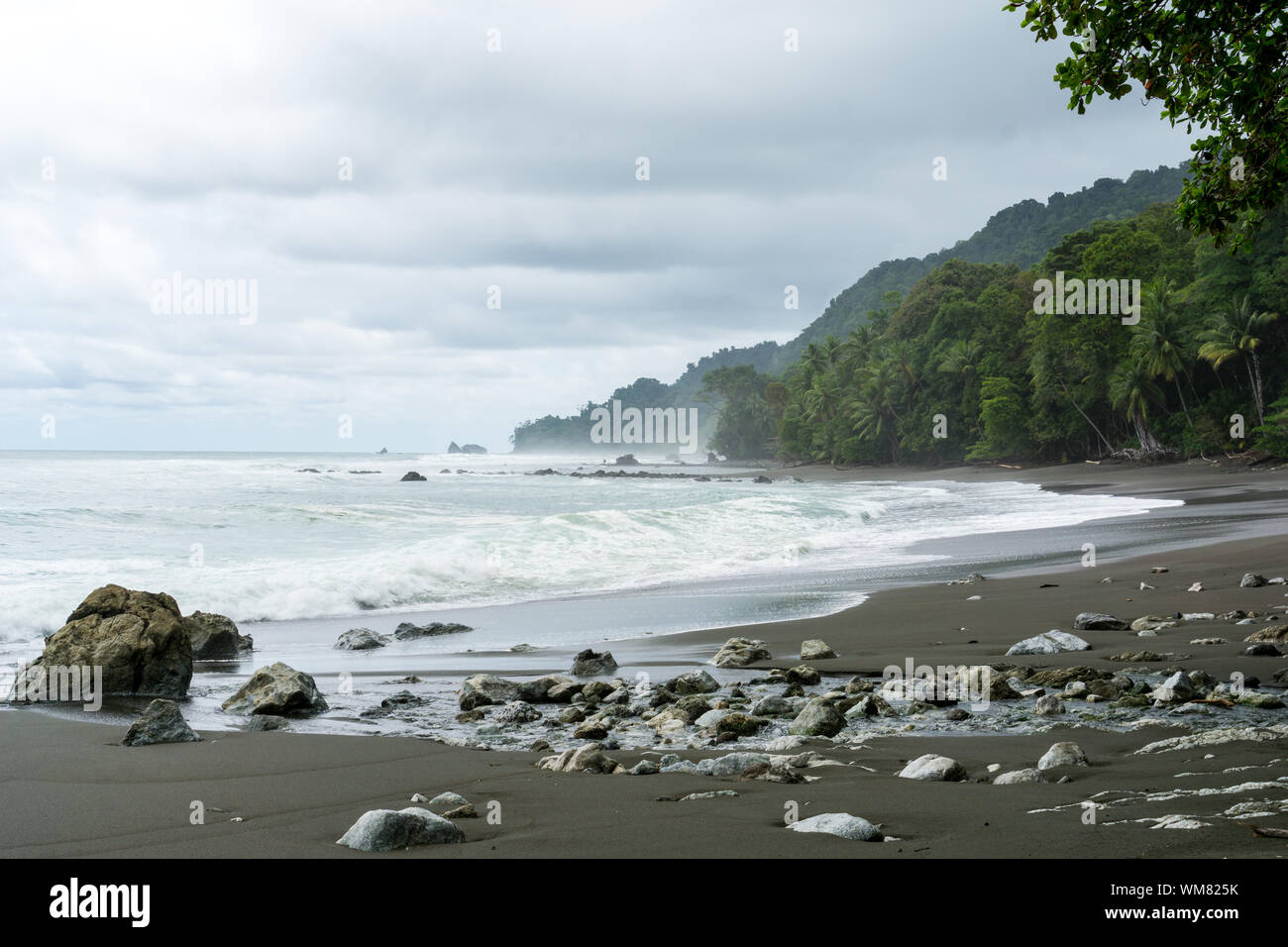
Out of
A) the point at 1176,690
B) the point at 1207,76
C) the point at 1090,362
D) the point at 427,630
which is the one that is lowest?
the point at 427,630

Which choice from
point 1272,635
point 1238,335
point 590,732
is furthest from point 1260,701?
point 1238,335

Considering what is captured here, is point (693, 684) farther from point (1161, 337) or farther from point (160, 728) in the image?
point (1161, 337)

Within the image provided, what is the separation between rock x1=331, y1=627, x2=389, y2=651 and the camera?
10.7 metres

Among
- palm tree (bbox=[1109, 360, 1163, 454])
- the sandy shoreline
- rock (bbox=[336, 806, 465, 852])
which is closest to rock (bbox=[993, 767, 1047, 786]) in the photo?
the sandy shoreline

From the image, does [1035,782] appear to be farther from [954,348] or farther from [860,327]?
[860,327]

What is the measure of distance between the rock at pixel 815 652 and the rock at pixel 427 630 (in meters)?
4.82

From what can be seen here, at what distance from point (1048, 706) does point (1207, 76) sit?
433 cm

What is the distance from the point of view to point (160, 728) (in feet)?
18.0

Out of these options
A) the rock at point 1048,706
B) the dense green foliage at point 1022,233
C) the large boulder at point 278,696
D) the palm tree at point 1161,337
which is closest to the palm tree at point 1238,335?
the palm tree at point 1161,337

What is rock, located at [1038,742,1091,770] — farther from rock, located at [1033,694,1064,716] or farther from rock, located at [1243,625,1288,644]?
rock, located at [1243,625,1288,644]

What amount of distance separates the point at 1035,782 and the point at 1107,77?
16.0ft

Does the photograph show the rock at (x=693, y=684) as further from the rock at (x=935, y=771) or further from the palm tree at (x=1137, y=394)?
the palm tree at (x=1137, y=394)

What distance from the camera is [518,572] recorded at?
16.8 m
